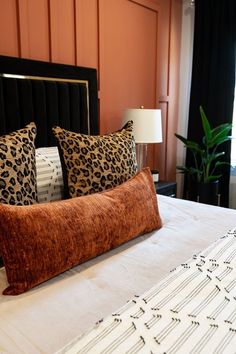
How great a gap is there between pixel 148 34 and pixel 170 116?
88cm

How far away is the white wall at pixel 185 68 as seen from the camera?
3.38 metres

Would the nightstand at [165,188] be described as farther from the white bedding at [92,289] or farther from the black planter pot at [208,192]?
the white bedding at [92,289]

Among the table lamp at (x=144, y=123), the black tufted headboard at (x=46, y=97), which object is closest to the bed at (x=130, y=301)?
the black tufted headboard at (x=46, y=97)

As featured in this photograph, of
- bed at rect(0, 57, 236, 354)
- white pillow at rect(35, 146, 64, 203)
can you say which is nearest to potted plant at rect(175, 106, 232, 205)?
bed at rect(0, 57, 236, 354)

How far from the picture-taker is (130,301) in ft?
3.11

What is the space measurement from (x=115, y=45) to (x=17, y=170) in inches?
71.6

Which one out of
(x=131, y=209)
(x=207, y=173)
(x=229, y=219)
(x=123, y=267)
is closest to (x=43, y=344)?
(x=123, y=267)

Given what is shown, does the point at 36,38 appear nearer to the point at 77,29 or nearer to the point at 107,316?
the point at 77,29

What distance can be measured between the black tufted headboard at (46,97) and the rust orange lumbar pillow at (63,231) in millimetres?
884

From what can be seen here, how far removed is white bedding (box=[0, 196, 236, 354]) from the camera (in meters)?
0.84

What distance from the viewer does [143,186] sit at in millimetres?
1511

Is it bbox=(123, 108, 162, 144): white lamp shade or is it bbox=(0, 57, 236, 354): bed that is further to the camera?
bbox=(123, 108, 162, 144): white lamp shade

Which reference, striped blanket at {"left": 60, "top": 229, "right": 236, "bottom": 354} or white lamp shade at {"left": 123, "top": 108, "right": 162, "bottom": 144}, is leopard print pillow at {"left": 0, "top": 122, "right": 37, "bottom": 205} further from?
white lamp shade at {"left": 123, "top": 108, "right": 162, "bottom": 144}

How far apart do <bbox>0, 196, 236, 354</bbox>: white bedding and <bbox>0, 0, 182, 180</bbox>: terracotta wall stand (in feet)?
4.74
